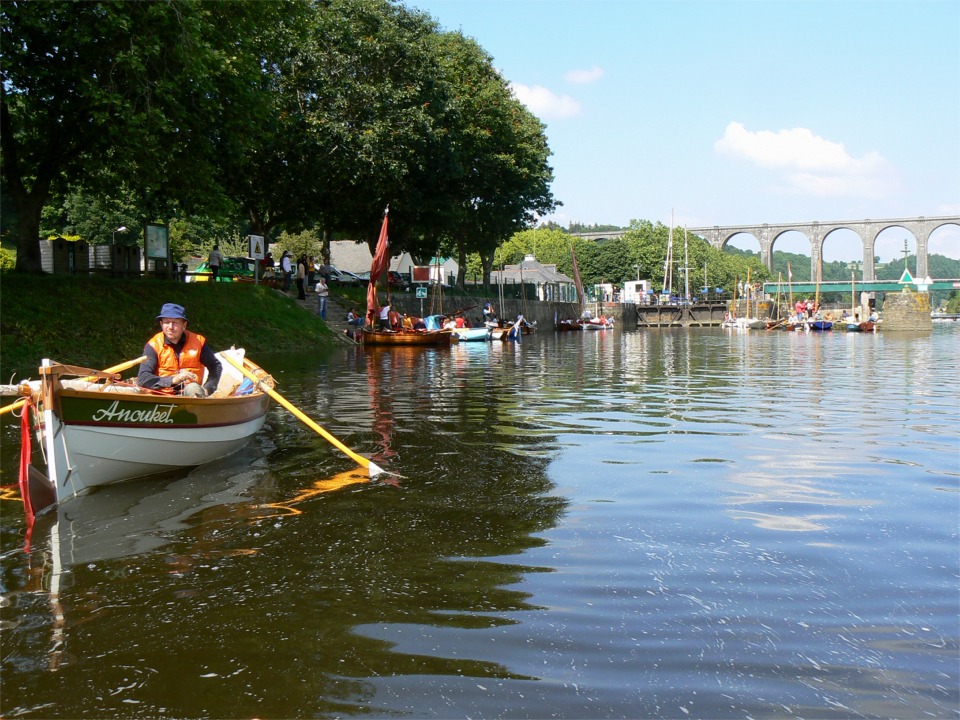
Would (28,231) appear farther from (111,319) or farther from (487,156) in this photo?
(487,156)

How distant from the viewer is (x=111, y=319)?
84.9 ft

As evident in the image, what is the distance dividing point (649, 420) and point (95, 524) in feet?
29.0

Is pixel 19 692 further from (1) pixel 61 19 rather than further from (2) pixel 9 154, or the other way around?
(2) pixel 9 154

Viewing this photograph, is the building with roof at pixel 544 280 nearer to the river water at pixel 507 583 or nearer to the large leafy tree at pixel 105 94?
the large leafy tree at pixel 105 94

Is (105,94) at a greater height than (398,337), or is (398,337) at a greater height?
(105,94)

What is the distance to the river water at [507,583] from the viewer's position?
4.40 m

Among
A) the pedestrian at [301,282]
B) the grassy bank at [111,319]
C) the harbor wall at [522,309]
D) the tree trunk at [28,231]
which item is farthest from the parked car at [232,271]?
the tree trunk at [28,231]

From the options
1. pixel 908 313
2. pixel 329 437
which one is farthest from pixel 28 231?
pixel 908 313

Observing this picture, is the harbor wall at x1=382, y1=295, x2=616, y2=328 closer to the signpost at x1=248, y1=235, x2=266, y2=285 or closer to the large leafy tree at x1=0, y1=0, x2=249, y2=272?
the signpost at x1=248, y1=235, x2=266, y2=285

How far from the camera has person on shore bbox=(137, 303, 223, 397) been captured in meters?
9.87

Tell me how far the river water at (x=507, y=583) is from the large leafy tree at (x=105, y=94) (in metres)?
→ 13.1

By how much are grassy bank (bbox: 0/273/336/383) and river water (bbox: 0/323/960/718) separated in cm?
1152

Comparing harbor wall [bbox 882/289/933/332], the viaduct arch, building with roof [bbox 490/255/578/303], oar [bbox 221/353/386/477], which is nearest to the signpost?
oar [bbox 221/353/386/477]

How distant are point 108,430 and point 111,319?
740 inches
